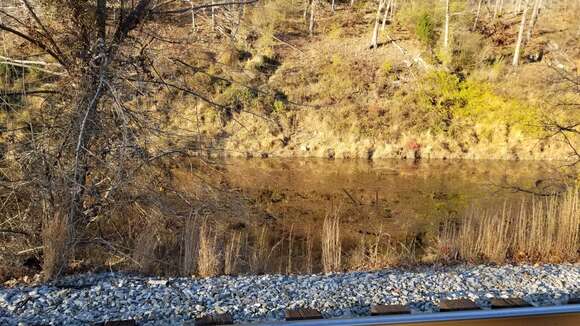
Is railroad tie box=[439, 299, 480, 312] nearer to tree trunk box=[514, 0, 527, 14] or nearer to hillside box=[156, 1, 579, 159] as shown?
hillside box=[156, 1, 579, 159]

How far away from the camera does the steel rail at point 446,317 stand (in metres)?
3.27

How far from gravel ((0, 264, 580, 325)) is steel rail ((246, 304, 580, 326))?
759 mm

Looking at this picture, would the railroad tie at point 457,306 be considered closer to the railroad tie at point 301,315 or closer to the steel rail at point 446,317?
the steel rail at point 446,317

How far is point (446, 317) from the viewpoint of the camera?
11.4ft

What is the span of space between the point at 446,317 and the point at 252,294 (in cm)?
210

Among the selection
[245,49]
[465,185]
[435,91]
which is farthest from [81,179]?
[435,91]

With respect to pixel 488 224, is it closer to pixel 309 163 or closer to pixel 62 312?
pixel 62 312

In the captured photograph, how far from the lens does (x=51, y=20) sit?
7.09 meters

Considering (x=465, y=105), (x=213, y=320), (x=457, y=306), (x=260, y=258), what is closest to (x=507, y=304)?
(x=457, y=306)

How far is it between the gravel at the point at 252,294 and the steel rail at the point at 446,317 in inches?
29.9

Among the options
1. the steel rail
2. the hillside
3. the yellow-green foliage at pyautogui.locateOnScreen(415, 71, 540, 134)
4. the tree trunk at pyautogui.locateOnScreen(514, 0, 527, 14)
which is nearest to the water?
the hillside

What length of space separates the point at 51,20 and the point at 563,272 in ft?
24.8

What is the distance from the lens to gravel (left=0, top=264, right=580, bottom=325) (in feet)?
14.1

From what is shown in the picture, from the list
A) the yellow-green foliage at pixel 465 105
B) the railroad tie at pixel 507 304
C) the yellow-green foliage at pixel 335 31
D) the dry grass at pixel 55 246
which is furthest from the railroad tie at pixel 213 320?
the yellow-green foliage at pixel 335 31
